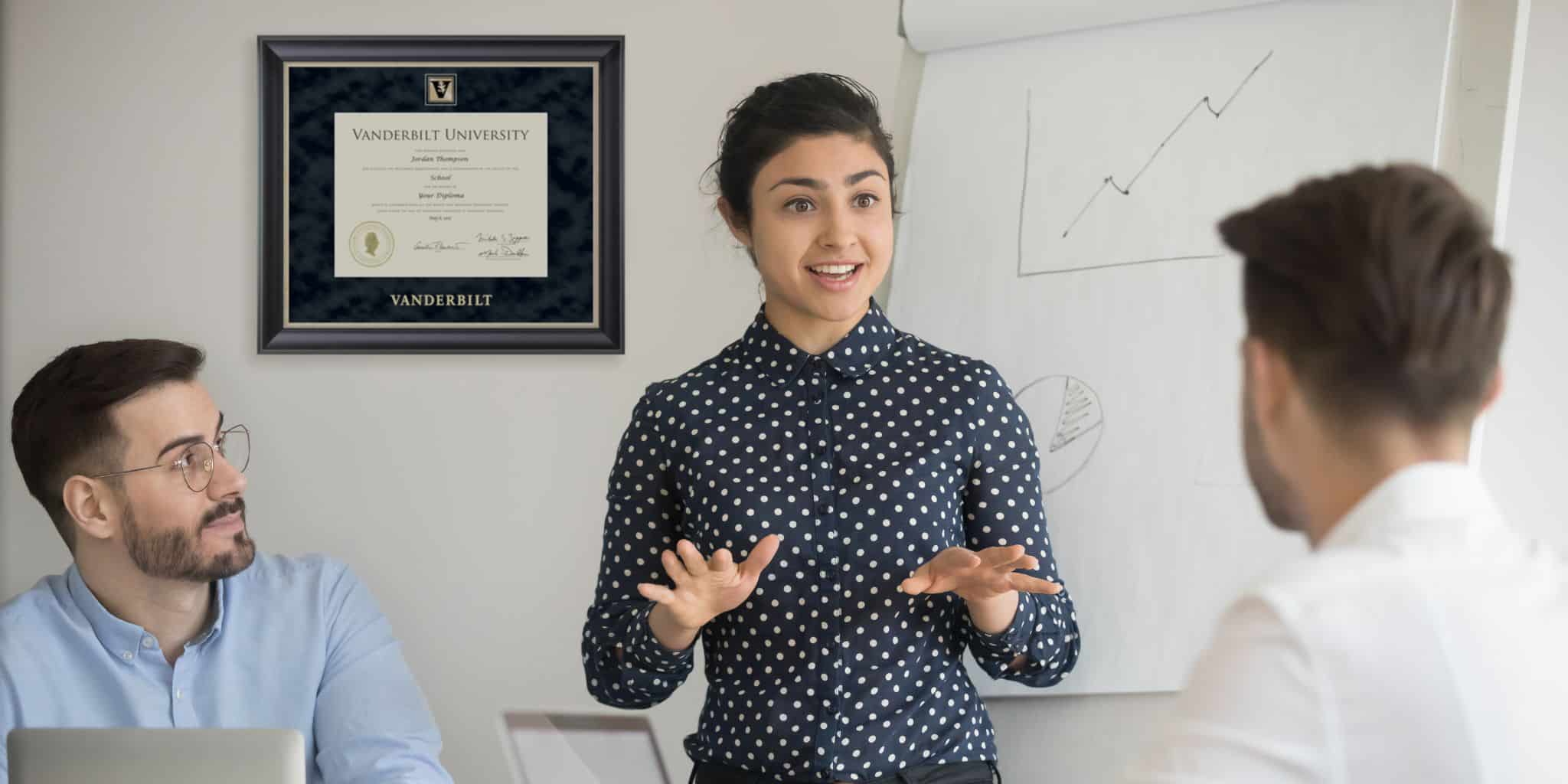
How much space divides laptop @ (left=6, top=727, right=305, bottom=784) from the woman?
413 millimetres

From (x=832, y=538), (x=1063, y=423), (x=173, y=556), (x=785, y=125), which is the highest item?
(x=785, y=125)

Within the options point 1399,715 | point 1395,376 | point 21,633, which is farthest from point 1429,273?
point 21,633

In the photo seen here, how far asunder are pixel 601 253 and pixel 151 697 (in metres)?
0.94

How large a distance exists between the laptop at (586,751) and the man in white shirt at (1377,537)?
1092 millimetres

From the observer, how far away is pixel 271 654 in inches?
76.8

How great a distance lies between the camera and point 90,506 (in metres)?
1.92

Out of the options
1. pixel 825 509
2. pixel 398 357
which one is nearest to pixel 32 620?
pixel 398 357

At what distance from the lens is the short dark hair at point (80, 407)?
1923 mm

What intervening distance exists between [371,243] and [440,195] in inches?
5.5

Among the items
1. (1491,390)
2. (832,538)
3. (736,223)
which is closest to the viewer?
(1491,390)

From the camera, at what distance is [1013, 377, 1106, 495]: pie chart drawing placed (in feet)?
5.79

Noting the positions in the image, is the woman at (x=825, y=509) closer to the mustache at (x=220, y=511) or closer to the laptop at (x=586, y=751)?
the laptop at (x=586, y=751)

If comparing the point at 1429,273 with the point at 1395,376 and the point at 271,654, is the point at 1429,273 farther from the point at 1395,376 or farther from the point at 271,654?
the point at 271,654
